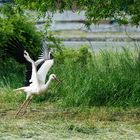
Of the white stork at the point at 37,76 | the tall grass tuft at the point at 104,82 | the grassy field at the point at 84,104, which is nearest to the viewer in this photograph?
the grassy field at the point at 84,104

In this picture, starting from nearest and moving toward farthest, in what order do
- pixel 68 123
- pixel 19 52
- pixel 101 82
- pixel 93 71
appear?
pixel 68 123, pixel 19 52, pixel 101 82, pixel 93 71

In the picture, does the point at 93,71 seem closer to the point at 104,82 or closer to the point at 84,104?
the point at 104,82

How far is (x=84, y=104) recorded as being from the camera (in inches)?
382

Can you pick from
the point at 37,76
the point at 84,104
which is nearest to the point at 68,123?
the point at 37,76

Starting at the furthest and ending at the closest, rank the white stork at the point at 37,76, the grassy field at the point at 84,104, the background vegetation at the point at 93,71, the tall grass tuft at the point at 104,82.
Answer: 1. the tall grass tuft at the point at 104,82
2. the background vegetation at the point at 93,71
3. the white stork at the point at 37,76
4. the grassy field at the point at 84,104

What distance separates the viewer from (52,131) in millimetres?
7934

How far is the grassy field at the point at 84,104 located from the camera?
26.0ft

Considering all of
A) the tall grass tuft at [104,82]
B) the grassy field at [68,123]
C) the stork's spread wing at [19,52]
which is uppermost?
the stork's spread wing at [19,52]

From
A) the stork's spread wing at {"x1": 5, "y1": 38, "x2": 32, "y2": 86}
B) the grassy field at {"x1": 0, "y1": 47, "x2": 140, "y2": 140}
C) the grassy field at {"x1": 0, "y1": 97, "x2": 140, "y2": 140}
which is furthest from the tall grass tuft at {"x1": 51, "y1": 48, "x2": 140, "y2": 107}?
the stork's spread wing at {"x1": 5, "y1": 38, "x2": 32, "y2": 86}

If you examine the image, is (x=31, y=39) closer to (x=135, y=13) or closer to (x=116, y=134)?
(x=135, y=13)

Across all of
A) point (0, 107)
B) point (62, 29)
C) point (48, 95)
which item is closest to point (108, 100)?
point (48, 95)

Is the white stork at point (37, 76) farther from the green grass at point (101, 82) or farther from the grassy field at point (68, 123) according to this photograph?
the green grass at point (101, 82)

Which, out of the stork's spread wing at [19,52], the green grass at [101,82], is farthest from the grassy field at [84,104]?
the stork's spread wing at [19,52]

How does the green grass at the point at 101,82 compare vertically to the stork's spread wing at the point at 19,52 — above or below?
below
